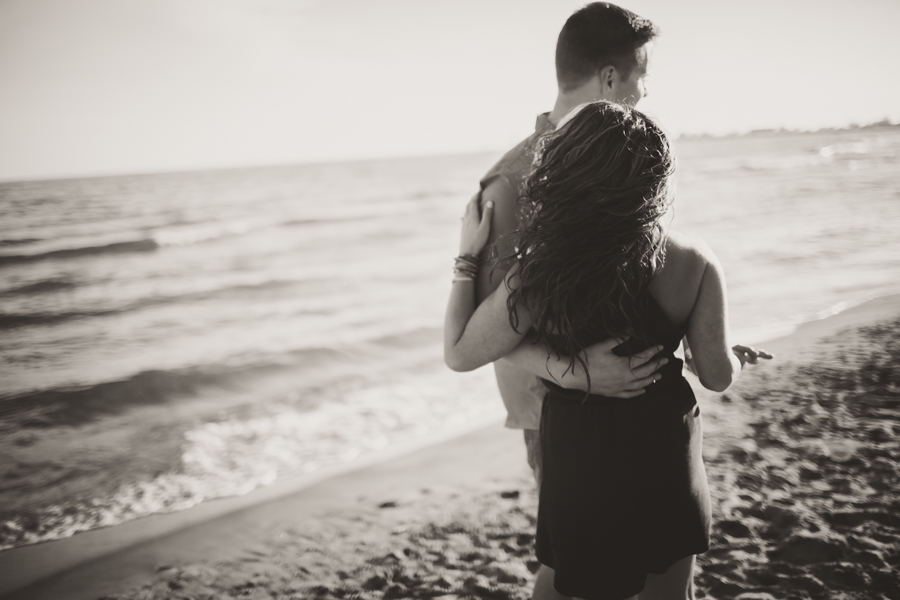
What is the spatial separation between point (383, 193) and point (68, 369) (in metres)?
29.4

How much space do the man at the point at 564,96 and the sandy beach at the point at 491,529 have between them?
1365mm

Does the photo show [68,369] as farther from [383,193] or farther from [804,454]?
[383,193]

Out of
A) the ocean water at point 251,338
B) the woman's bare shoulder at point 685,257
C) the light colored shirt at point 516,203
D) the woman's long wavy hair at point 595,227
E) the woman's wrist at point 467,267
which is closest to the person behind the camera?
the woman's long wavy hair at point 595,227

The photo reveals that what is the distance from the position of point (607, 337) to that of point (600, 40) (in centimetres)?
115

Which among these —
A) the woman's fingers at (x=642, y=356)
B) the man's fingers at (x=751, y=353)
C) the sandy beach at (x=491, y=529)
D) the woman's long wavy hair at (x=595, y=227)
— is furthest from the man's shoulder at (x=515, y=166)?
the sandy beach at (x=491, y=529)

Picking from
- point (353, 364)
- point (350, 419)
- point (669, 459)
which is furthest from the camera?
point (353, 364)

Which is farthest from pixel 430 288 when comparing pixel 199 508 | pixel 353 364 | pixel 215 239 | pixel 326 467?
pixel 215 239

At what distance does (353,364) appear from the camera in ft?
25.0

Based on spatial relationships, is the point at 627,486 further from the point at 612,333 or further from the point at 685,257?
the point at 685,257

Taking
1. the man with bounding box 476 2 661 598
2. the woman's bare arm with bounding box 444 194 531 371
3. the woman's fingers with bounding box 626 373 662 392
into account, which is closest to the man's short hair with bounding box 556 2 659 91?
the man with bounding box 476 2 661 598

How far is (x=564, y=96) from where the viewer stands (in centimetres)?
214

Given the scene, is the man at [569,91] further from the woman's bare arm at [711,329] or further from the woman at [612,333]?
the woman's bare arm at [711,329]

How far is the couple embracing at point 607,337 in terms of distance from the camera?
1.45m

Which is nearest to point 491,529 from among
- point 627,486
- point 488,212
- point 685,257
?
point 627,486
